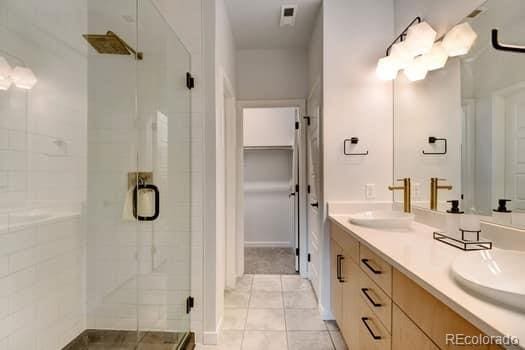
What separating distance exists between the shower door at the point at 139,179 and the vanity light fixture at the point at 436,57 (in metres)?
1.62

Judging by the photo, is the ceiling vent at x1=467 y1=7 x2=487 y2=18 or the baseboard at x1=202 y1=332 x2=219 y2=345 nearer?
the ceiling vent at x1=467 y1=7 x2=487 y2=18

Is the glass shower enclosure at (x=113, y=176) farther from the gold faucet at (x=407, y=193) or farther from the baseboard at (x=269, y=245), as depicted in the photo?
the baseboard at (x=269, y=245)

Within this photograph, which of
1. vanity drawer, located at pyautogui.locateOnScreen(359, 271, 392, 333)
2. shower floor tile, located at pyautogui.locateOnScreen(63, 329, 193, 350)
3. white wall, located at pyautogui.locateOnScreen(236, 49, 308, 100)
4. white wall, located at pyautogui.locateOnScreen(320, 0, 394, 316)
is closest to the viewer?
vanity drawer, located at pyautogui.locateOnScreen(359, 271, 392, 333)

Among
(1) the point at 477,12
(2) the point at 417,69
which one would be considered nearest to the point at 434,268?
(1) the point at 477,12

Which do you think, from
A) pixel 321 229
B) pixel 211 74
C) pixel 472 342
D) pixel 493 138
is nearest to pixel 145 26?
pixel 211 74

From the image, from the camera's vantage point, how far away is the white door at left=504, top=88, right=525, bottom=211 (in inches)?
45.8

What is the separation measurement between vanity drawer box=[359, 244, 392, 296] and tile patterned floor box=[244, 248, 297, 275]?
77.9 inches

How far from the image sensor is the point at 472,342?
0.65 m

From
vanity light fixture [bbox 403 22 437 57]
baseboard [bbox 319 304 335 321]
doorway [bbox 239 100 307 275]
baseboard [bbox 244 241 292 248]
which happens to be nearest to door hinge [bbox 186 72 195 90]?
vanity light fixture [bbox 403 22 437 57]

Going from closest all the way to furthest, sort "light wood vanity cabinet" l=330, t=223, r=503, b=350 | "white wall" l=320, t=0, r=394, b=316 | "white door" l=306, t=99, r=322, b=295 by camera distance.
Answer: "light wood vanity cabinet" l=330, t=223, r=503, b=350 → "white wall" l=320, t=0, r=394, b=316 → "white door" l=306, t=99, r=322, b=295

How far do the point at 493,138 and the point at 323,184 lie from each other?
1148 millimetres

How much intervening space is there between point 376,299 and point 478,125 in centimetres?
99

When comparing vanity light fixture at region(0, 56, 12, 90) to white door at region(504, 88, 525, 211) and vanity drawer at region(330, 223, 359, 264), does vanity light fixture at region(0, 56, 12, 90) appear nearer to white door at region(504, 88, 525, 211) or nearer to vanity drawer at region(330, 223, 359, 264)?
vanity drawer at region(330, 223, 359, 264)

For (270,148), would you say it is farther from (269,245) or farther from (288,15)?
(288,15)
